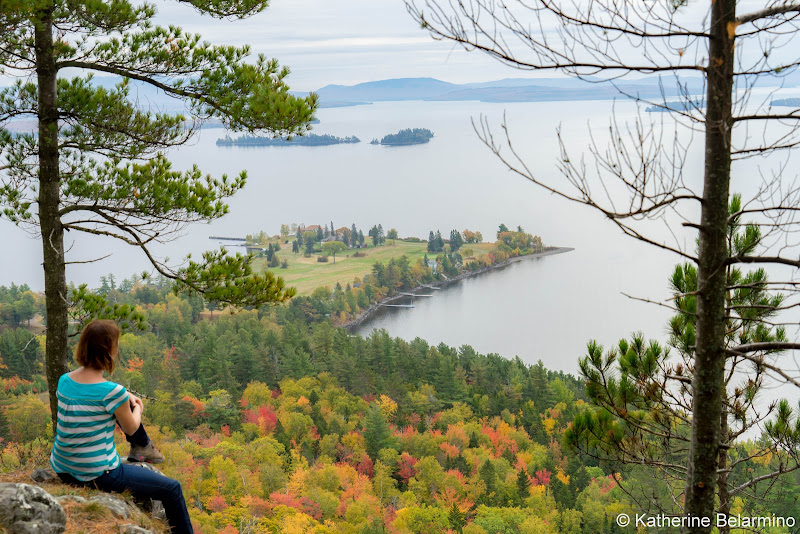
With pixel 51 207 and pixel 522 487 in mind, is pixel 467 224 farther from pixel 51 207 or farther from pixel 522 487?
pixel 51 207

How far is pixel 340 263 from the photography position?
211ft

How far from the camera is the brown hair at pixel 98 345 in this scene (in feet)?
10.3

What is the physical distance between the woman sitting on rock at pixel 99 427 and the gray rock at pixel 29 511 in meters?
0.26

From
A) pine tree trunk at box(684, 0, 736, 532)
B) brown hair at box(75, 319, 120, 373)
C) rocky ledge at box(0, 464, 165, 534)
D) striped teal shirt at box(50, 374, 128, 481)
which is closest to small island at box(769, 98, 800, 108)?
pine tree trunk at box(684, 0, 736, 532)

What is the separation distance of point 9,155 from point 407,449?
65.5ft

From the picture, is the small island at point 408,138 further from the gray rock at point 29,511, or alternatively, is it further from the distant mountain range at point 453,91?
the gray rock at point 29,511

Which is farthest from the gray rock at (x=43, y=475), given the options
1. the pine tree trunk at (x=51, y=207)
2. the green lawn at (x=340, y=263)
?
the green lawn at (x=340, y=263)

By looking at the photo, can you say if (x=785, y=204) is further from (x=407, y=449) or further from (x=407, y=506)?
(x=407, y=449)

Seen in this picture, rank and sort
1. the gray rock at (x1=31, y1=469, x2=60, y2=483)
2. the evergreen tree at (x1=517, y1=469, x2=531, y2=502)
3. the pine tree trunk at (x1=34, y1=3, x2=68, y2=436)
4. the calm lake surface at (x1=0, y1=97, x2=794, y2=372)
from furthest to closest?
the calm lake surface at (x1=0, y1=97, x2=794, y2=372), the evergreen tree at (x1=517, y1=469, x2=531, y2=502), the pine tree trunk at (x1=34, y1=3, x2=68, y2=436), the gray rock at (x1=31, y1=469, x2=60, y2=483)

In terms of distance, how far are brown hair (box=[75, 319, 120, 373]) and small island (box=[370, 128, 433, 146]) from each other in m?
119

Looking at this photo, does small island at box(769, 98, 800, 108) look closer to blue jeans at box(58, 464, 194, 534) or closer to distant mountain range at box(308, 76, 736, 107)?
blue jeans at box(58, 464, 194, 534)

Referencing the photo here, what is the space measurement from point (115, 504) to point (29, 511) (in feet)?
1.68

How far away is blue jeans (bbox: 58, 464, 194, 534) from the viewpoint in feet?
11.2

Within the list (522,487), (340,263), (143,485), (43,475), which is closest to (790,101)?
(522,487)
